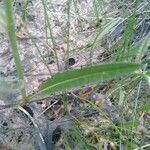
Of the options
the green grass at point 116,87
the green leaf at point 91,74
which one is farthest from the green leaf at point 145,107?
the green leaf at point 91,74

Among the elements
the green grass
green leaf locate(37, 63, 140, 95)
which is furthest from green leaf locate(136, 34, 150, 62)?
green leaf locate(37, 63, 140, 95)

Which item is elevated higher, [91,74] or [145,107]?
[91,74]

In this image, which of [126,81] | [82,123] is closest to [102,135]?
[82,123]

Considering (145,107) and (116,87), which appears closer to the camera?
(145,107)

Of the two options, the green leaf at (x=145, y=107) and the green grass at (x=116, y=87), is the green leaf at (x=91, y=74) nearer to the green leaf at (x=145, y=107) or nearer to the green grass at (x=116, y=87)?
the green grass at (x=116, y=87)

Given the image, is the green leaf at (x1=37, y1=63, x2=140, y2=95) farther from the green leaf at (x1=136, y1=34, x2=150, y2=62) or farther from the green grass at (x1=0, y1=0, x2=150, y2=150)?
the green leaf at (x1=136, y1=34, x2=150, y2=62)

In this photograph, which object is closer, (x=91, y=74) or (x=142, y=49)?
(x=91, y=74)

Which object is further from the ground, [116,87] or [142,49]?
[142,49]

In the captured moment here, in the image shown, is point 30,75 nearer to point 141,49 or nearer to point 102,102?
point 102,102
